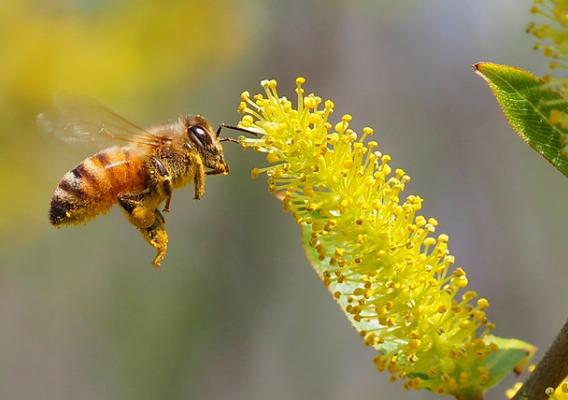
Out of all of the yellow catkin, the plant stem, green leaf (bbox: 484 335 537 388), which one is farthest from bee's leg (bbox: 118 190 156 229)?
the plant stem

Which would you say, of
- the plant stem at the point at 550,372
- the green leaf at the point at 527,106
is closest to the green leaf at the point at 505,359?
the plant stem at the point at 550,372

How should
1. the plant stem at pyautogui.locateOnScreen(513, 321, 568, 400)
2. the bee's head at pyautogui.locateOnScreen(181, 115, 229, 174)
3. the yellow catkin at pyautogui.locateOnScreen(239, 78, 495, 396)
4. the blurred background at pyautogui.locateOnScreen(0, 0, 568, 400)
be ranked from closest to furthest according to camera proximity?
the plant stem at pyautogui.locateOnScreen(513, 321, 568, 400), the yellow catkin at pyautogui.locateOnScreen(239, 78, 495, 396), the bee's head at pyautogui.locateOnScreen(181, 115, 229, 174), the blurred background at pyautogui.locateOnScreen(0, 0, 568, 400)

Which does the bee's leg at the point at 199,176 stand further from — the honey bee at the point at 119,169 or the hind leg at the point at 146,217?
the hind leg at the point at 146,217

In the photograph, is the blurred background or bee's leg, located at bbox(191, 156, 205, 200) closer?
bee's leg, located at bbox(191, 156, 205, 200)

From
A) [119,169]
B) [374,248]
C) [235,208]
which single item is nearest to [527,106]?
[374,248]

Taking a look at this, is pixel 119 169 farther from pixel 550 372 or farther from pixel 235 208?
pixel 235 208

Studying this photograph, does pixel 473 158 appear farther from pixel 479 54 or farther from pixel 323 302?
pixel 323 302

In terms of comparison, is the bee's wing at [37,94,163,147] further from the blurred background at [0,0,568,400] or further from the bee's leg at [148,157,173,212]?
the blurred background at [0,0,568,400]
